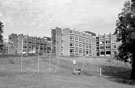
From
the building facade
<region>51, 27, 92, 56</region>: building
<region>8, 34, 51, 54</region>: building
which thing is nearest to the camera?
<region>51, 27, 92, 56</region>: building

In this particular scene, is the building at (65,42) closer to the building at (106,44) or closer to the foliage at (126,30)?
the building at (106,44)

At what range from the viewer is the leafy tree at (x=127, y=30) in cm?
1994

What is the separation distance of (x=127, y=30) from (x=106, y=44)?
82210 mm

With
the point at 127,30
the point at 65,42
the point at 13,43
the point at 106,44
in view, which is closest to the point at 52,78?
the point at 127,30

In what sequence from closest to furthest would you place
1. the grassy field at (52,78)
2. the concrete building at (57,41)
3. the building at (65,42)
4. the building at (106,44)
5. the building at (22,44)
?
1. the grassy field at (52,78)
2. the building at (65,42)
3. the concrete building at (57,41)
4. the building at (106,44)
5. the building at (22,44)

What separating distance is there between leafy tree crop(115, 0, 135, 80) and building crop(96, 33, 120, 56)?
7543 centimetres

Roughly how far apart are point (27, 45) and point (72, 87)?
95.2 meters

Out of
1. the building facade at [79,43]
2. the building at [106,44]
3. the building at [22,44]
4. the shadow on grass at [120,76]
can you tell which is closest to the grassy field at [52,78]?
the shadow on grass at [120,76]

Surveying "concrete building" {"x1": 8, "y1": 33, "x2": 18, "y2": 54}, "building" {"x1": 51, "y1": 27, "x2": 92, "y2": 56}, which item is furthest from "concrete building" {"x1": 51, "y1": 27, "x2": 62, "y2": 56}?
"concrete building" {"x1": 8, "y1": 33, "x2": 18, "y2": 54}

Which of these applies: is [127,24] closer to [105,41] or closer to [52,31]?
[52,31]

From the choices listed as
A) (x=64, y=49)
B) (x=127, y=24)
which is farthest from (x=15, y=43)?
(x=127, y=24)

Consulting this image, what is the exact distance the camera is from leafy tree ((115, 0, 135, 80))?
19.9 meters

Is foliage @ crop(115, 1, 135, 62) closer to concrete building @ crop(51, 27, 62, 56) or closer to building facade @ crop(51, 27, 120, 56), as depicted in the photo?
building facade @ crop(51, 27, 120, 56)

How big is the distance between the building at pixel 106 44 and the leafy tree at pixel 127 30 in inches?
2970
